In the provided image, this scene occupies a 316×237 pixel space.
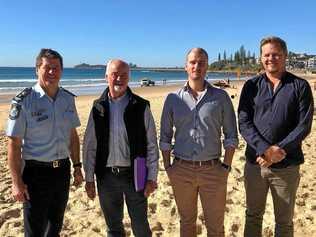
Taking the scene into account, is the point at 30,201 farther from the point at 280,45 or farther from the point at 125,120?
the point at 280,45

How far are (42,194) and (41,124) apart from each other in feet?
1.83

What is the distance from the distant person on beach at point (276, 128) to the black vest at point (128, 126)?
33.5 inches

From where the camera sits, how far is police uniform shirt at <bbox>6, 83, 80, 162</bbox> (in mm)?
3439

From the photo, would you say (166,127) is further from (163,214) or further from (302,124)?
(163,214)

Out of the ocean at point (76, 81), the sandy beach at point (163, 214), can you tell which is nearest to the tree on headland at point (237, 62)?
the ocean at point (76, 81)

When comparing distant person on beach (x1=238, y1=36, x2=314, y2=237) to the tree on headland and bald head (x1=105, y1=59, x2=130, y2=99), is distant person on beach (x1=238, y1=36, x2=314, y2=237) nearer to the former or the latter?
bald head (x1=105, y1=59, x2=130, y2=99)

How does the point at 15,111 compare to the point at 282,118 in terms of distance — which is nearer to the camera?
the point at 15,111

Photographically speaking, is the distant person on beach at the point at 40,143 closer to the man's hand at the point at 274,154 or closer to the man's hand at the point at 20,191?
the man's hand at the point at 20,191

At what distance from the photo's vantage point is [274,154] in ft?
11.6

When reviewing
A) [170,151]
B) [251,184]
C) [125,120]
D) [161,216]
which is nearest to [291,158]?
[251,184]

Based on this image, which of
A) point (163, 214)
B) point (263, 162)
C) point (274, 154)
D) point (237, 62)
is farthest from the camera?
point (237, 62)

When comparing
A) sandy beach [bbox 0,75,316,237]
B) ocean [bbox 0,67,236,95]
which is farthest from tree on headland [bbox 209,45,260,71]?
sandy beach [bbox 0,75,316,237]

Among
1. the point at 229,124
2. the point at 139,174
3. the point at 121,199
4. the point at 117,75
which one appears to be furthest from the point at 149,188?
the point at 117,75

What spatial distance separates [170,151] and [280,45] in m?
1.27
